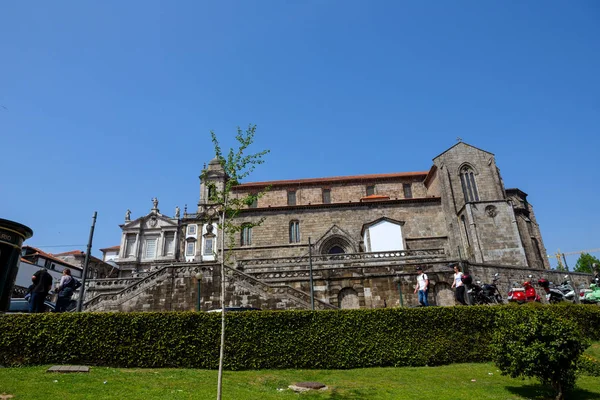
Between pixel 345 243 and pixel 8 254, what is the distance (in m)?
26.6

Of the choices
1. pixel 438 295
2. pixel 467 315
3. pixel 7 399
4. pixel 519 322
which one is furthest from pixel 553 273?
pixel 7 399

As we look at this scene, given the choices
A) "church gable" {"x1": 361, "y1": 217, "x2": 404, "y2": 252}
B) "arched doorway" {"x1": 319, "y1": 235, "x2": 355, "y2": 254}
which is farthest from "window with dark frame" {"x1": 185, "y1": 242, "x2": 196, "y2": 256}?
"church gable" {"x1": 361, "y1": 217, "x2": 404, "y2": 252}

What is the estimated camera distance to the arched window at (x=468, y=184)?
3582cm

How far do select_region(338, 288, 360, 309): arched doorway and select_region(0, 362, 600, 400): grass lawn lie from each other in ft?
39.4

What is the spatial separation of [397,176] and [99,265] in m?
42.4

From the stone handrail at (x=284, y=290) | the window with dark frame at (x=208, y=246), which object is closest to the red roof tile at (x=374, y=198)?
the stone handrail at (x=284, y=290)

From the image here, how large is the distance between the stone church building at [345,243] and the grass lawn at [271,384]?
8522 millimetres

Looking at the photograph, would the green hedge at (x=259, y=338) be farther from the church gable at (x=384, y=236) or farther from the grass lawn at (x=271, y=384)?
the church gable at (x=384, y=236)

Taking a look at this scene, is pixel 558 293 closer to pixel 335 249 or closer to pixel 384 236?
pixel 384 236

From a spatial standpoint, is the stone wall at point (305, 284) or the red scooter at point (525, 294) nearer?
the red scooter at point (525, 294)

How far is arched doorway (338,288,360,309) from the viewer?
2322 cm

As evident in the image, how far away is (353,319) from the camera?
40.5 ft

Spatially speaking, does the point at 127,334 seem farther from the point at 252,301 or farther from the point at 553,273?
the point at 553,273

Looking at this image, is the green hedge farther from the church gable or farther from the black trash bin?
the church gable
